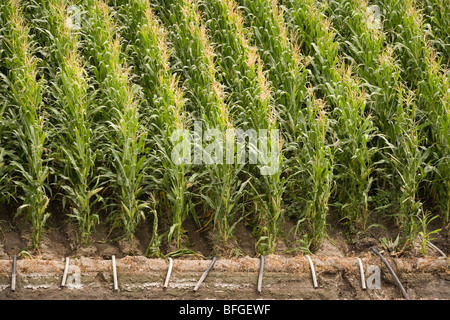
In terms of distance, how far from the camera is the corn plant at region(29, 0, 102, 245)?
6746 millimetres

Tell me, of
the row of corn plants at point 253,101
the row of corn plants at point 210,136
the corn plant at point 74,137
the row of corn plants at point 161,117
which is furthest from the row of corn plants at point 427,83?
the corn plant at point 74,137

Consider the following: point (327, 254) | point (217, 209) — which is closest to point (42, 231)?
point (217, 209)

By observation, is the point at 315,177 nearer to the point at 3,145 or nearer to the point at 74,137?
the point at 74,137

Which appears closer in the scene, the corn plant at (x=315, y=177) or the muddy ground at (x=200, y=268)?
the muddy ground at (x=200, y=268)

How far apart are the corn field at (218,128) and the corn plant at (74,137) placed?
2 centimetres

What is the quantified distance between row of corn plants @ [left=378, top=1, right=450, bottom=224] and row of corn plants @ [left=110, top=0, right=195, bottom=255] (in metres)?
2.42

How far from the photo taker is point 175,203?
264 inches

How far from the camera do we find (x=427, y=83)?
8.15 metres

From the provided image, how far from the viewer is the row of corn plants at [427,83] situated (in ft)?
23.9

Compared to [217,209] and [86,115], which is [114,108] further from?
[217,209]

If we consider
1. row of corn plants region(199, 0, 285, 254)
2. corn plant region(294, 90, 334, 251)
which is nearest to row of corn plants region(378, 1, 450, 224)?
corn plant region(294, 90, 334, 251)

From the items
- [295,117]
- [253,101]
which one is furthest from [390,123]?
[253,101]

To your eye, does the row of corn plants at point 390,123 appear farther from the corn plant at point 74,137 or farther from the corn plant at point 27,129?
the corn plant at point 27,129

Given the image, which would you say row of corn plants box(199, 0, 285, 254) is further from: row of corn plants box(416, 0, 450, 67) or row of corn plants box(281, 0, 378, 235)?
row of corn plants box(416, 0, 450, 67)
